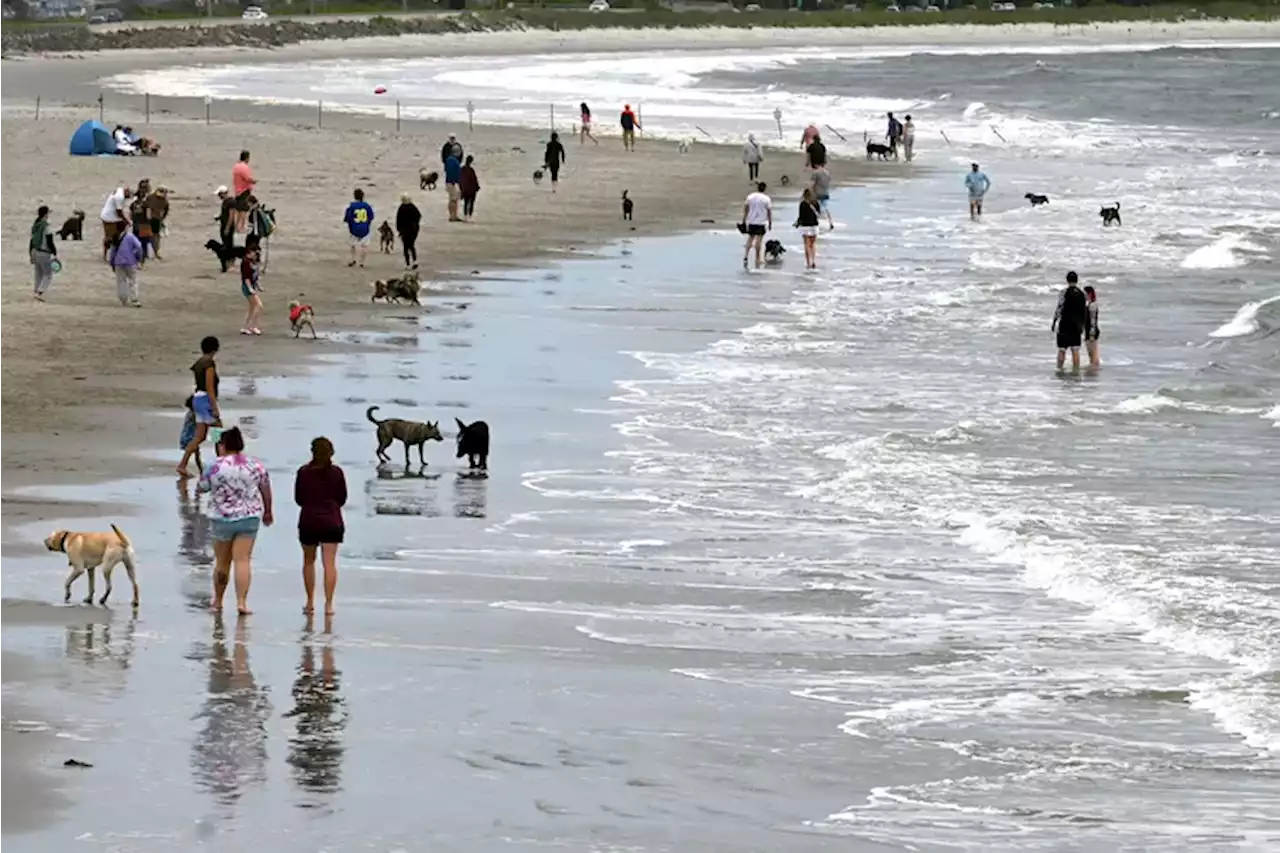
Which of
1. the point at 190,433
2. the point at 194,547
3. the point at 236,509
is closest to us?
the point at 236,509

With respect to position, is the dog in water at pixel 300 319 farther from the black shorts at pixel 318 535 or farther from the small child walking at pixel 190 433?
the black shorts at pixel 318 535

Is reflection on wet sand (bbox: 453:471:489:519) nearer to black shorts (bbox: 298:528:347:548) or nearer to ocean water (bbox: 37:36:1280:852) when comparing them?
ocean water (bbox: 37:36:1280:852)

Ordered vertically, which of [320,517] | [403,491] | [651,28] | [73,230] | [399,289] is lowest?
[403,491]

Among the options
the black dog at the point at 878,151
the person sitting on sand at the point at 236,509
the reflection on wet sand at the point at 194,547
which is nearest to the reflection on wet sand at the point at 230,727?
the person sitting on sand at the point at 236,509

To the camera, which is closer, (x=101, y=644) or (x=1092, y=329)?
(x=101, y=644)

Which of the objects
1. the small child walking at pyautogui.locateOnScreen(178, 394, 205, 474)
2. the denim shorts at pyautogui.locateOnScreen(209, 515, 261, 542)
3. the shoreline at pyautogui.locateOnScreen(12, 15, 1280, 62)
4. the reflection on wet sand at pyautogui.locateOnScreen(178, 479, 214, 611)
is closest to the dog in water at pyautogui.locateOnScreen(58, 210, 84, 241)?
the small child walking at pyautogui.locateOnScreen(178, 394, 205, 474)

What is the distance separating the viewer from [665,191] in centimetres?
5078

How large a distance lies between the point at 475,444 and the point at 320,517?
5176mm

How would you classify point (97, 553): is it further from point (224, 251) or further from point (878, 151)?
point (878, 151)

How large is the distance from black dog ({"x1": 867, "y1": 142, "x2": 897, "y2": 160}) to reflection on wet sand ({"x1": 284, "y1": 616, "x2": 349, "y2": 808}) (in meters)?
49.6

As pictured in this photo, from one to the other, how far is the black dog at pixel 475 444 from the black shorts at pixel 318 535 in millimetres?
5086

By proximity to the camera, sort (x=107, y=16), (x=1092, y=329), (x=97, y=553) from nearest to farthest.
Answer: (x=97, y=553)
(x=1092, y=329)
(x=107, y=16)

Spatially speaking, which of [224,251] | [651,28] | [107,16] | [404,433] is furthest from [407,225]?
[651,28]

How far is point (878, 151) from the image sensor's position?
206 feet
